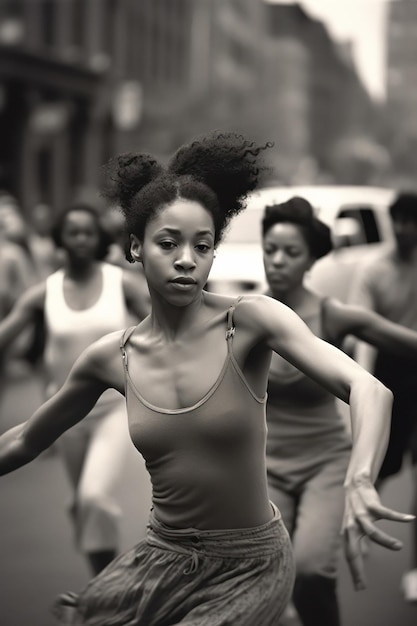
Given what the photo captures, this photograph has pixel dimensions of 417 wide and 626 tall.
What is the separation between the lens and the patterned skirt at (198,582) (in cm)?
334

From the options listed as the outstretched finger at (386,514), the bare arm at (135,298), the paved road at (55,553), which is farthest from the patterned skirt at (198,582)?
the bare arm at (135,298)

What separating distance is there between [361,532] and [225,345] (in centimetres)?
94

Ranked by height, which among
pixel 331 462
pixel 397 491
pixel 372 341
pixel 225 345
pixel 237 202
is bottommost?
pixel 397 491

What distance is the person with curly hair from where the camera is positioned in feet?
10.9

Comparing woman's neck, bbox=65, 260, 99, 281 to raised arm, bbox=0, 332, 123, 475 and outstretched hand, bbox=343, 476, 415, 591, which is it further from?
outstretched hand, bbox=343, 476, 415, 591

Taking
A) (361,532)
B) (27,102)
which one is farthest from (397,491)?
(27,102)

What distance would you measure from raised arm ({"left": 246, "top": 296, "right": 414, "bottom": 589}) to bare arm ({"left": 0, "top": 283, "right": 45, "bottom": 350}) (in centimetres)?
319

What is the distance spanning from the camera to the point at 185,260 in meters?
3.30

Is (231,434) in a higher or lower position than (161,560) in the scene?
→ higher

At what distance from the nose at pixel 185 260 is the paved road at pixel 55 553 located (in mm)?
3211

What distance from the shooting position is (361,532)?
2.54 metres

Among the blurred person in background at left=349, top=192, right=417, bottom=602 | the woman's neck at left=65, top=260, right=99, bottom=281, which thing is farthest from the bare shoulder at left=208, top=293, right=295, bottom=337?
the blurred person in background at left=349, top=192, right=417, bottom=602

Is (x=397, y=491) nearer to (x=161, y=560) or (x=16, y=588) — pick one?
(x=16, y=588)

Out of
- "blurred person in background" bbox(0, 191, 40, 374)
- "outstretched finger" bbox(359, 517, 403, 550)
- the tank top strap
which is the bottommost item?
"blurred person in background" bbox(0, 191, 40, 374)
